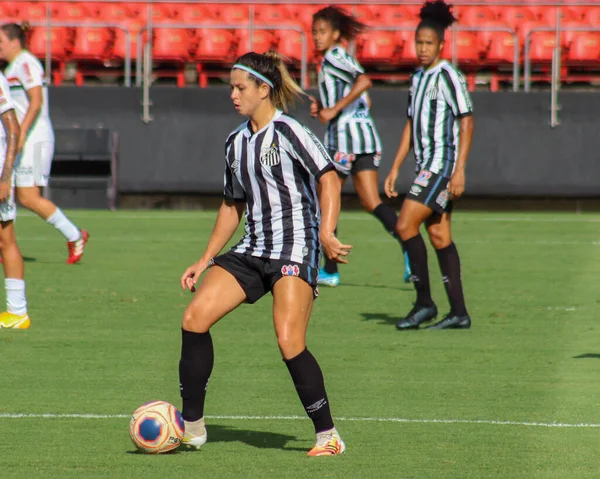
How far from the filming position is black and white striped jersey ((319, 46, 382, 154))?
1200 cm

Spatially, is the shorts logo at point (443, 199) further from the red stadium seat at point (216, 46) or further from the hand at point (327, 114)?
the red stadium seat at point (216, 46)

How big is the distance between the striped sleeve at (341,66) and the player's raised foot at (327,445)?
21.9ft

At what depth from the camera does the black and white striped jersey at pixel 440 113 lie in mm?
9352

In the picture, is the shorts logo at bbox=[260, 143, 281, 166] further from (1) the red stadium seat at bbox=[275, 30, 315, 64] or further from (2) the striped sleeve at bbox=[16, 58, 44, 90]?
(1) the red stadium seat at bbox=[275, 30, 315, 64]

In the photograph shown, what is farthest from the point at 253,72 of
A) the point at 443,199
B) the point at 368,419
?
the point at 443,199

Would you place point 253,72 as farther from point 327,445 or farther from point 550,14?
point 550,14

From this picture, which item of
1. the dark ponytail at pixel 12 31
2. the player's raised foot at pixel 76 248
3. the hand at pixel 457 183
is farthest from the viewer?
the player's raised foot at pixel 76 248

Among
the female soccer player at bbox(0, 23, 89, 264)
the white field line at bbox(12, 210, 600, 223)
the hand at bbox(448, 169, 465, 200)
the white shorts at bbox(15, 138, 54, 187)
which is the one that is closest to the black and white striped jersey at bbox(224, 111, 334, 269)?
the hand at bbox(448, 169, 465, 200)

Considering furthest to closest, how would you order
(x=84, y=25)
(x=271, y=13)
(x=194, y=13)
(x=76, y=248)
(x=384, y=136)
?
(x=271, y=13)
(x=194, y=13)
(x=84, y=25)
(x=384, y=136)
(x=76, y=248)

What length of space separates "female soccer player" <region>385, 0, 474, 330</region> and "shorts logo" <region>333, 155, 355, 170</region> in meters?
2.50

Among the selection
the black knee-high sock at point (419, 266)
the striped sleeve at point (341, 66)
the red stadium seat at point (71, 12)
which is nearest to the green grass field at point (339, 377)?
the black knee-high sock at point (419, 266)

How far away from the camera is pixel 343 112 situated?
1237 centimetres

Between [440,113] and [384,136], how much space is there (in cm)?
1067

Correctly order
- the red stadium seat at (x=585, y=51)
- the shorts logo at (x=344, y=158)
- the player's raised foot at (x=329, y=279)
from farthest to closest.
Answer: the red stadium seat at (x=585, y=51) < the shorts logo at (x=344, y=158) < the player's raised foot at (x=329, y=279)
